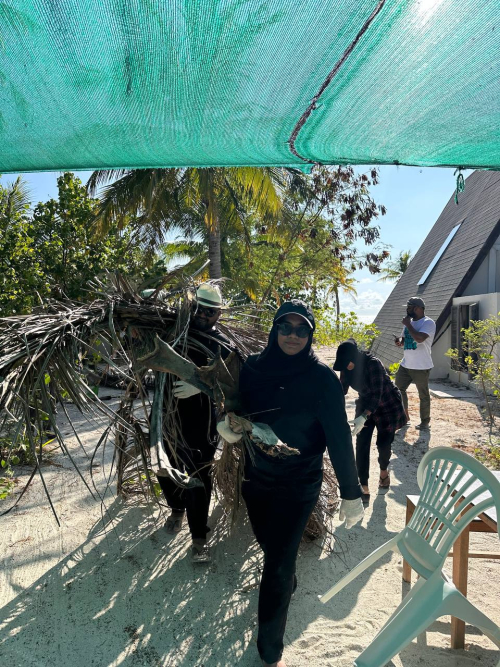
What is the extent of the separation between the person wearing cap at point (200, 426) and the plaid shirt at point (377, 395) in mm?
1452

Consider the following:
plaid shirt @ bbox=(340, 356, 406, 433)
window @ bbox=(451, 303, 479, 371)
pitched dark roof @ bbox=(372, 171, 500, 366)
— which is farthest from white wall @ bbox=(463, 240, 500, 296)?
plaid shirt @ bbox=(340, 356, 406, 433)

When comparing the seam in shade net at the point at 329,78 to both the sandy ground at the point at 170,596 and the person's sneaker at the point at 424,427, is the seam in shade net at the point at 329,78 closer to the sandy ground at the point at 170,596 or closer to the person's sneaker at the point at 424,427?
the sandy ground at the point at 170,596

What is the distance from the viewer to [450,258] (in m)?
13.1

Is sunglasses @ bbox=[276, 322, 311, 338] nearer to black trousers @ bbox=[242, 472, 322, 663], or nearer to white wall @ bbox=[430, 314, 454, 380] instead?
black trousers @ bbox=[242, 472, 322, 663]

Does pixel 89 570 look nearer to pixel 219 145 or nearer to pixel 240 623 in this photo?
pixel 240 623

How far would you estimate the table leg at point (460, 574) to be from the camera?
2602 millimetres

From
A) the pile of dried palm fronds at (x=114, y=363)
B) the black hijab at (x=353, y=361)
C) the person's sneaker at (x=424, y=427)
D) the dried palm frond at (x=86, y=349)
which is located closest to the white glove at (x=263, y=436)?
the pile of dried palm fronds at (x=114, y=363)

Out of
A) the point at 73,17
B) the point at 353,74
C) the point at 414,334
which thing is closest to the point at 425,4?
the point at 353,74

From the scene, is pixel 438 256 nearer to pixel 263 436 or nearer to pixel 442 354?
pixel 442 354

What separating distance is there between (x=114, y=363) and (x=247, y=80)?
1.56 m

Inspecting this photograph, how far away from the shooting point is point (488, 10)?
5.67ft

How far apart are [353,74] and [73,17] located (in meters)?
1.14

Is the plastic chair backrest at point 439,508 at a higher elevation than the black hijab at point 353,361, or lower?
lower

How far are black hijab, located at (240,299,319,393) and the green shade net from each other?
95cm
